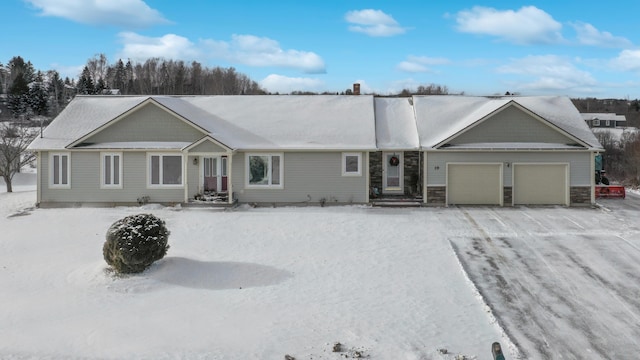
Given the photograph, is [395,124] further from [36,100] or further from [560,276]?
[36,100]

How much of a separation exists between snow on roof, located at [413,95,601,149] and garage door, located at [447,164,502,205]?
65.4 inches

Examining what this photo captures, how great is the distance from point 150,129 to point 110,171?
8.59 feet

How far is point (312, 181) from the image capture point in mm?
22312

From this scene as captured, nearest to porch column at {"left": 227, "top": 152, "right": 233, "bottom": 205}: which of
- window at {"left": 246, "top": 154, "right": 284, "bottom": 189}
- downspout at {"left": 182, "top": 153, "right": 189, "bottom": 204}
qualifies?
window at {"left": 246, "top": 154, "right": 284, "bottom": 189}

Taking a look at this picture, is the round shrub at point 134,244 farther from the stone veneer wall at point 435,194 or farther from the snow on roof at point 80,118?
→ the stone veneer wall at point 435,194

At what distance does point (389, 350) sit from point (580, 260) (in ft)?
26.9

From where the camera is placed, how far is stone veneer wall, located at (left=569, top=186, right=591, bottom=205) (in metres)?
21.8

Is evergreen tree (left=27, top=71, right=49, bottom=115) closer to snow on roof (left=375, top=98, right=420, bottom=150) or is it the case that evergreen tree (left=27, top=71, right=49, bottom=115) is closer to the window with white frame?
the window with white frame

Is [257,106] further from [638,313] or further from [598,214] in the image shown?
[638,313]

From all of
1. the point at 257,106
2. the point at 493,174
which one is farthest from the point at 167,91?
the point at 493,174

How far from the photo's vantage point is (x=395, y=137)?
23.5 meters

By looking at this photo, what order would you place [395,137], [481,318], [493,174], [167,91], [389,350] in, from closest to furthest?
[389,350]
[481,318]
[493,174]
[395,137]
[167,91]

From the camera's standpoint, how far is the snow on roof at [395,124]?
22775mm

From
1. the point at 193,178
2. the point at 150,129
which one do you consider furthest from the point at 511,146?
the point at 150,129
